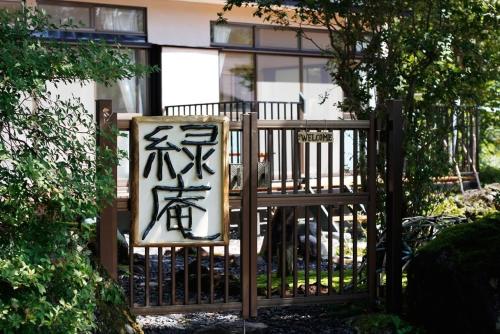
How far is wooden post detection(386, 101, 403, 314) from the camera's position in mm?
6891

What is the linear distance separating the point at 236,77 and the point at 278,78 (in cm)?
90

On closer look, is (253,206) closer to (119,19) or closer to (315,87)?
(119,19)

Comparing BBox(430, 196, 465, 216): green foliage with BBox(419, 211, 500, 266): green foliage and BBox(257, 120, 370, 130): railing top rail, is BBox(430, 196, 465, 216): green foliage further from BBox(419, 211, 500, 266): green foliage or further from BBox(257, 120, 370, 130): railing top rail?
BBox(257, 120, 370, 130): railing top rail

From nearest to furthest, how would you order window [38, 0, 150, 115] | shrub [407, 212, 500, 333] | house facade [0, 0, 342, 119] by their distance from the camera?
shrub [407, 212, 500, 333], window [38, 0, 150, 115], house facade [0, 0, 342, 119]

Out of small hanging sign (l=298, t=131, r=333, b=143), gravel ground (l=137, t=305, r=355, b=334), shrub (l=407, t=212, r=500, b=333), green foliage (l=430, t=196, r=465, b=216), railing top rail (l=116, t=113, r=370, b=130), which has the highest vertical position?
railing top rail (l=116, t=113, r=370, b=130)

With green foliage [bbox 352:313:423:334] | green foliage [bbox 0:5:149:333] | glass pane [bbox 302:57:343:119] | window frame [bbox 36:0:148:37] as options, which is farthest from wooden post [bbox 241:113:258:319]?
glass pane [bbox 302:57:343:119]

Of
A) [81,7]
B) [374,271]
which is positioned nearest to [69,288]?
[374,271]

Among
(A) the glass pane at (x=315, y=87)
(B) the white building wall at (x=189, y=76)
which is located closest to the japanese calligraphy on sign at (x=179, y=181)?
(B) the white building wall at (x=189, y=76)

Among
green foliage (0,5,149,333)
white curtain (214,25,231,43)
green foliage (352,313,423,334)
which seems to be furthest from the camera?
white curtain (214,25,231,43)

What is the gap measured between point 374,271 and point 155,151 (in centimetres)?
227

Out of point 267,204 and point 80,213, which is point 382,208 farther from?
point 80,213

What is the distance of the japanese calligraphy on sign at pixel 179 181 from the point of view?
6207 mm

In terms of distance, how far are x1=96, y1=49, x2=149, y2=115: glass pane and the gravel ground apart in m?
6.69

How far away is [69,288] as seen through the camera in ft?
14.7
